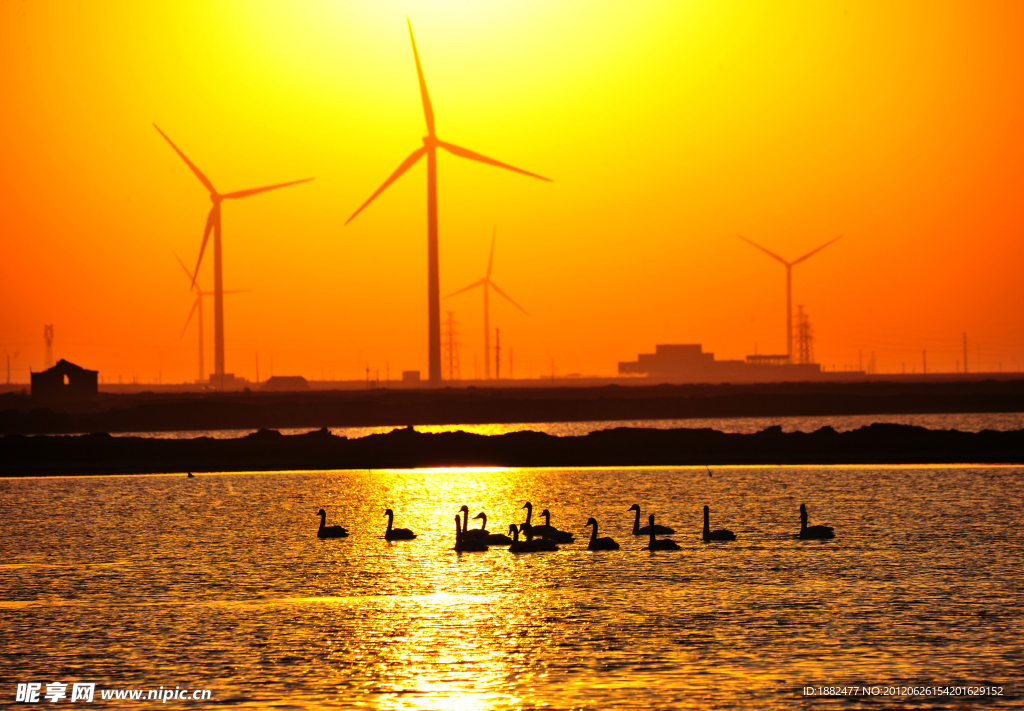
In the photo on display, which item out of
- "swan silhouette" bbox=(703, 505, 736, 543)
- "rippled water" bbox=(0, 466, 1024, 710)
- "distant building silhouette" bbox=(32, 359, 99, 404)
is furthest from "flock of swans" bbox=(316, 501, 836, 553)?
"distant building silhouette" bbox=(32, 359, 99, 404)

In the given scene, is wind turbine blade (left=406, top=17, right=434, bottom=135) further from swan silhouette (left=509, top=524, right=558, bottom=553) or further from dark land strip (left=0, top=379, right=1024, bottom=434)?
swan silhouette (left=509, top=524, right=558, bottom=553)

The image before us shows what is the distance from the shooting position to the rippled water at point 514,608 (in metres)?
25.1

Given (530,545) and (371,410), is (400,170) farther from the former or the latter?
(530,545)

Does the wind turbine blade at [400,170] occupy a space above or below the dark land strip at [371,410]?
above

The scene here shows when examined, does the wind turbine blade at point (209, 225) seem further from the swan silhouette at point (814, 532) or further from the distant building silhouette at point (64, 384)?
the swan silhouette at point (814, 532)

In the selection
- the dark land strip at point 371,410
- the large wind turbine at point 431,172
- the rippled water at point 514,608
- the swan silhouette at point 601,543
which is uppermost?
the large wind turbine at point 431,172

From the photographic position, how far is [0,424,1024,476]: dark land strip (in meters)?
96.9

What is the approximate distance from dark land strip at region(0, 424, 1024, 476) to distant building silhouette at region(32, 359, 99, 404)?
6267 cm

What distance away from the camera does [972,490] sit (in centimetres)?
6969

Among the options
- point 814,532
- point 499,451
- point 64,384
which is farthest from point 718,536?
point 64,384

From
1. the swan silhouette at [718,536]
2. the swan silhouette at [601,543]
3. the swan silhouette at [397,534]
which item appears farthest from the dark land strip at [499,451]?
the swan silhouette at [601,543]

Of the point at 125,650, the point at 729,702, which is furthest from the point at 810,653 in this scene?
the point at 125,650

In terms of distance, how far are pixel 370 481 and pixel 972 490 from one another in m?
40.3

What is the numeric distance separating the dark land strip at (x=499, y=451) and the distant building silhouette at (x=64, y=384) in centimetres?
6267
